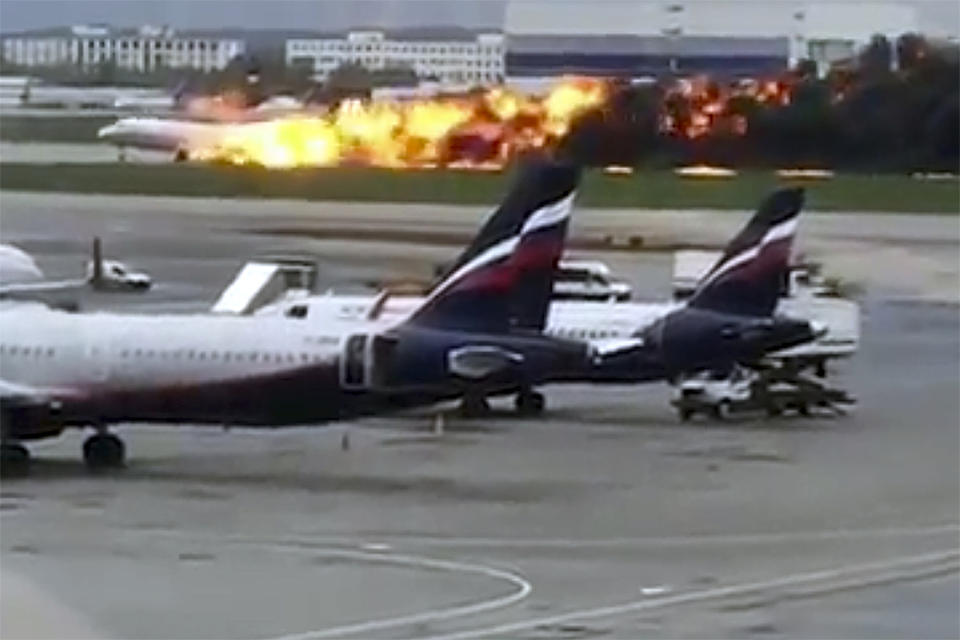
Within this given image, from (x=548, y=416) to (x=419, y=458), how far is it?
595 millimetres

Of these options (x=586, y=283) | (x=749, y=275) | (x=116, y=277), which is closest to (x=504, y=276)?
(x=586, y=283)

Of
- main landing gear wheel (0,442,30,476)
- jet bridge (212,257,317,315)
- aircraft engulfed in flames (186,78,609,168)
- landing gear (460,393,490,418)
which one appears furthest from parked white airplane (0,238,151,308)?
landing gear (460,393,490,418)

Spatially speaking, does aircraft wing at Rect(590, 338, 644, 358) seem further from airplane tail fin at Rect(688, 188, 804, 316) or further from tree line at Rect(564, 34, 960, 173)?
tree line at Rect(564, 34, 960, 173)

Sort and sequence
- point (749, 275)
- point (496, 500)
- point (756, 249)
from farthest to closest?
point (749, 275) → point (756, 249) → point (496, 500)

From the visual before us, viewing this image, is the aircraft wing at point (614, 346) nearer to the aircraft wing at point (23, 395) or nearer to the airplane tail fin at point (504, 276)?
the airplane tail fin at point (504, 276)

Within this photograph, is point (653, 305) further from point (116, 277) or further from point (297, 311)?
point (116, 277)

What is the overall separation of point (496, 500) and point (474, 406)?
1112 mm

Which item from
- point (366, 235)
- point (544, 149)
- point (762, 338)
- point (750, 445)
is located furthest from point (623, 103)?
point (762, 338)

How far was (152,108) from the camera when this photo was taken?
21.8ft

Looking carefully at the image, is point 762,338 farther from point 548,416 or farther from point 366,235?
point 366,235

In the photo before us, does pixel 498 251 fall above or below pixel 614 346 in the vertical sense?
above

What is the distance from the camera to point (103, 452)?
8078 mm

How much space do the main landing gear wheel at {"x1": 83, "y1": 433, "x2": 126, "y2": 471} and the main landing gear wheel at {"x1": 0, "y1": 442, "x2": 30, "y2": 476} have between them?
14cm

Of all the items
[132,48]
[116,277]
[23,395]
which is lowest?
[23,395]
